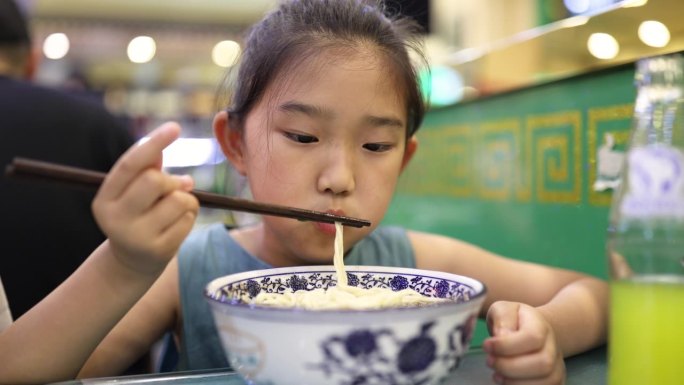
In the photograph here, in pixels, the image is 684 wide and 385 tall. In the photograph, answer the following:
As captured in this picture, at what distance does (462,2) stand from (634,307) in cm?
191

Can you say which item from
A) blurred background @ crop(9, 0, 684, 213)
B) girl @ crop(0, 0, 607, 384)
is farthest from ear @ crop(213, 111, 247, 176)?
blurred background @ crop(9, 0, 684, 213)

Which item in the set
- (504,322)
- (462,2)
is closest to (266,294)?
(504,322)

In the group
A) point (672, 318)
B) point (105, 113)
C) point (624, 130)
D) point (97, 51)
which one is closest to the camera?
point (672, 318)

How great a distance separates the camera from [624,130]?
3.85 feet

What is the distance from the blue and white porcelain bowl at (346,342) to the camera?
54 centimetres

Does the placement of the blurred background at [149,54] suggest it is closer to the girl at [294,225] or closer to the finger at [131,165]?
the girl at [294,225]

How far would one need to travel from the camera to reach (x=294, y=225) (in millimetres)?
1037

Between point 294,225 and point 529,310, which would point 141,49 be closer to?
point 294,225

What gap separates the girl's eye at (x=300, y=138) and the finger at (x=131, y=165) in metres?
0.39

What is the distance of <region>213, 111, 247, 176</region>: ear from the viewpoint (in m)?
1.18

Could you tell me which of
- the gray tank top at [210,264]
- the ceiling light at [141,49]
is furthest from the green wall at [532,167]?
the ceiling light at [141,49]

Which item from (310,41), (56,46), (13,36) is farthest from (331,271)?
(56,46)

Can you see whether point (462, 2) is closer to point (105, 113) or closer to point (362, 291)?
point (105, 113)

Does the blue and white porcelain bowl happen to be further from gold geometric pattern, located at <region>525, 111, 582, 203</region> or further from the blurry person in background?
the blurry person in background
